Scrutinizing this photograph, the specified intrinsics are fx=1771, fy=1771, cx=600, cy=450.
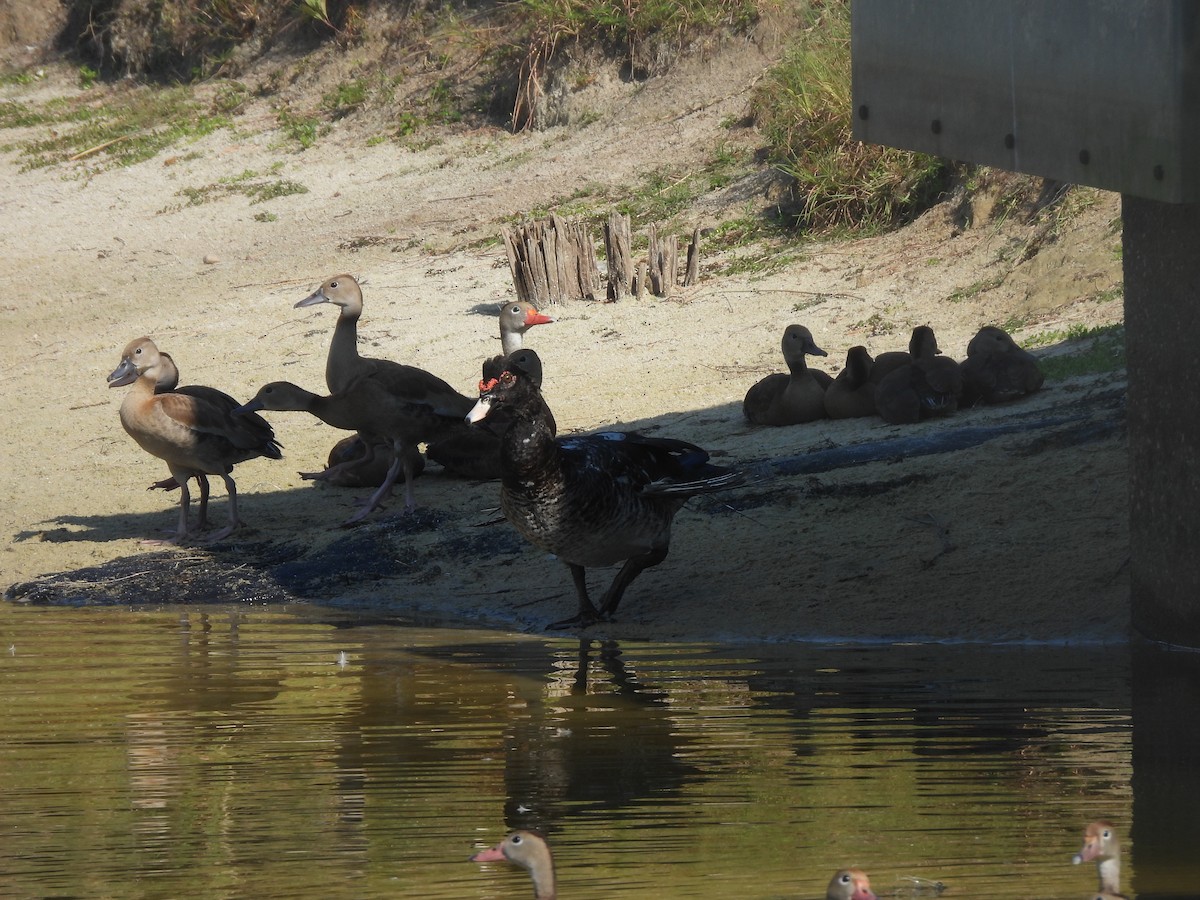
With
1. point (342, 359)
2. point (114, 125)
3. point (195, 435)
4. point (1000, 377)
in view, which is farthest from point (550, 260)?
point (114, 125)

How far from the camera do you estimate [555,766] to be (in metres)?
6.00

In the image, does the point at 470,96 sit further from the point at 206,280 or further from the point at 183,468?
the point at 183,468

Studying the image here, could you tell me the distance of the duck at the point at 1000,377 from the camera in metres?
11.2

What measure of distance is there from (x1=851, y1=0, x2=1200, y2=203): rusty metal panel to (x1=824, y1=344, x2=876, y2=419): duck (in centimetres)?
427

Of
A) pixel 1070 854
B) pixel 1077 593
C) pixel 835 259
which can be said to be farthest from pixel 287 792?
pixel 835 259

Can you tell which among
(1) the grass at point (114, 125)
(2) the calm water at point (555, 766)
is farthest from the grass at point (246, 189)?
(2) the calm water at point (555, 766)

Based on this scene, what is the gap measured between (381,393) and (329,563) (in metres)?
1.52

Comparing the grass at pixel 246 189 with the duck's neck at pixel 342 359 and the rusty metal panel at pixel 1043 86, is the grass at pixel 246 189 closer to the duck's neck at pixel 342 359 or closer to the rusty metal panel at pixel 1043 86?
the duck's neck at pixel 342 359

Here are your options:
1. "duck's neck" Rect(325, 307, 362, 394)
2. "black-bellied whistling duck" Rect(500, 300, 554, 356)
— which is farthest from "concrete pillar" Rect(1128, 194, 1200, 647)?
"black-bellied whistling duck" Rect(500, 300, 554, 356)

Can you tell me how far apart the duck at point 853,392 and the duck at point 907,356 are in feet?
0.34

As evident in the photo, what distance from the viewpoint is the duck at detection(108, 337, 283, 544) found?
10.6 metres

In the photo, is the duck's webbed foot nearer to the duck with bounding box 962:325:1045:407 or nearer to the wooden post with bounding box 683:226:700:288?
the duck with bounding box 962:325:1045:407

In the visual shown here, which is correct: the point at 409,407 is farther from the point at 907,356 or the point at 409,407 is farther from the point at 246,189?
the point at 246,189

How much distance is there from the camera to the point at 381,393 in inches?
432
